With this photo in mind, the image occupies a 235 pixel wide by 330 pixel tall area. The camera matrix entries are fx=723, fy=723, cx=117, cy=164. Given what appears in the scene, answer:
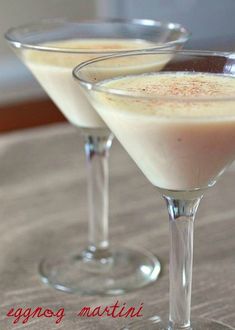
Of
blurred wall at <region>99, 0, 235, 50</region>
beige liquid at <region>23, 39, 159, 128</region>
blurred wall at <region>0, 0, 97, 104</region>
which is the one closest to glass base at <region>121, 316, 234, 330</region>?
beige liquid at <region>23, 39, 159, 128</region>

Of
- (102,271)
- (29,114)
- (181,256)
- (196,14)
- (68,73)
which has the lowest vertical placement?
(29,114)

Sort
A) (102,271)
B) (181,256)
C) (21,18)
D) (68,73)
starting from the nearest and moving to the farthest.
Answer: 1. (181,256)
2. (68,73)
3. (102,271)
4. (21,18)

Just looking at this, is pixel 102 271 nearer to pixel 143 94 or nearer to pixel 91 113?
pixel 91 113

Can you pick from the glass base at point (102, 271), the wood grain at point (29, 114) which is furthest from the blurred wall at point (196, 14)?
the glass base at point (102, 271)

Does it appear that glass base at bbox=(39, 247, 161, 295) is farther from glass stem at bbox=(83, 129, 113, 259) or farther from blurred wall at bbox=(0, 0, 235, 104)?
blurred wall at bbox=(0, 0, 235, 104)

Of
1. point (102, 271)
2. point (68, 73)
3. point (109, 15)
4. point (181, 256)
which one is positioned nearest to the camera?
point (181, 256)

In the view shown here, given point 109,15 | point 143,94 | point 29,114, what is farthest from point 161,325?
point 109,15

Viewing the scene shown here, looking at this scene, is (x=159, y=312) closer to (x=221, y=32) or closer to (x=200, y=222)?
(x=200, y=222)
